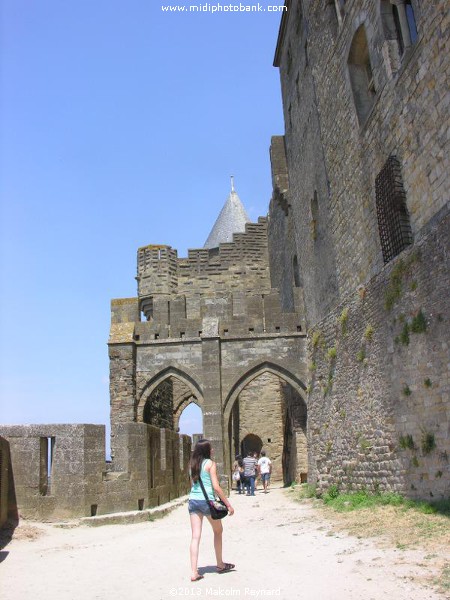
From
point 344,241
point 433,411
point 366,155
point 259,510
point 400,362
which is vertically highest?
point 366,155

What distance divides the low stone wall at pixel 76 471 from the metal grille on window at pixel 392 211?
4.87 metres

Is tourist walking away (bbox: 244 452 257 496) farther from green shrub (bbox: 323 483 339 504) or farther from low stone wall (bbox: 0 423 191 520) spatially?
low stone wall (bbox: 0 423 191 520)

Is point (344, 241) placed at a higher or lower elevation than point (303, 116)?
lower

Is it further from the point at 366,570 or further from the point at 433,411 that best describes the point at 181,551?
the point at 433,411

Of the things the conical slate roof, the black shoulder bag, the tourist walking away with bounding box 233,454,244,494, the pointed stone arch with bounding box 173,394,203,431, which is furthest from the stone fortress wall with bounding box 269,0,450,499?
the conical slate roof

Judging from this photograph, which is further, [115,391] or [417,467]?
[115,391]

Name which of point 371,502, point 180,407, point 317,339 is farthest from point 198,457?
point 180,407

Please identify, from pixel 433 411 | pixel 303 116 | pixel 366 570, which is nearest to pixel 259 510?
pixel 433 411

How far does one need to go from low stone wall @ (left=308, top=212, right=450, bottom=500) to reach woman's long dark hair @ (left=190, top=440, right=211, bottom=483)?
344cm

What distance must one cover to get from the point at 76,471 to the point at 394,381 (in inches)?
185

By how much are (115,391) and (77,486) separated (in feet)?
21.5

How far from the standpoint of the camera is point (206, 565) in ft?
17.1

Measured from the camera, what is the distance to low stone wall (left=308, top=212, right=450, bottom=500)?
23.9 ft

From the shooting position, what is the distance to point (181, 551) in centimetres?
617
